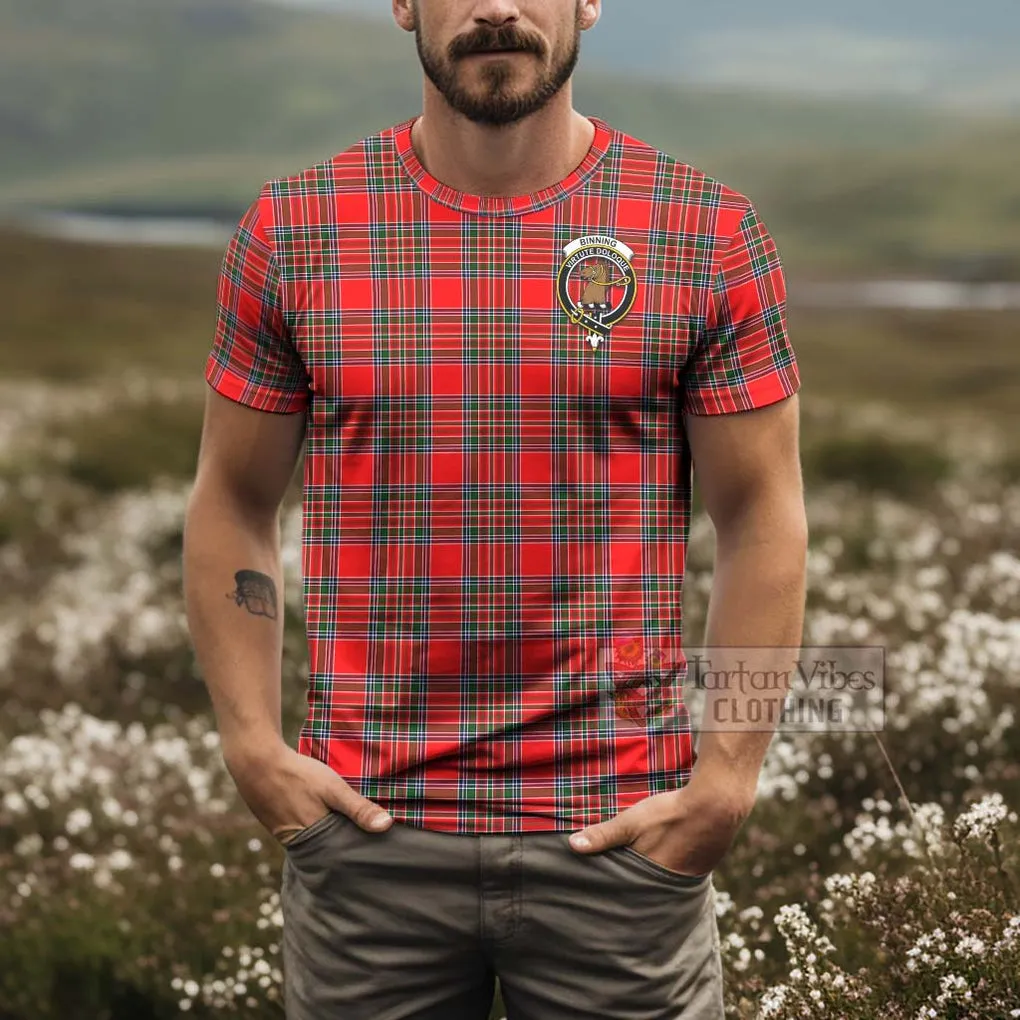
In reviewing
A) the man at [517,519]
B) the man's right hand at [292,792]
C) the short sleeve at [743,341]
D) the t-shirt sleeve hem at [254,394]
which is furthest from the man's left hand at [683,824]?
the t-shirt sleeve hem at [254,394]

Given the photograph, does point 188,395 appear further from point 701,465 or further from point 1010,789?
point 701,465

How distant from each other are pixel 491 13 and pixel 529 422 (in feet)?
2.81

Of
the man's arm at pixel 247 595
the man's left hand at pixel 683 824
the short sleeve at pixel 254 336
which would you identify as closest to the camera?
the man's left hand at pixel 683 824

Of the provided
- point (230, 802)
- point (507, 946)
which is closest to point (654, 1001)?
point (507, 946)

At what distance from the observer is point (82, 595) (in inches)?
512

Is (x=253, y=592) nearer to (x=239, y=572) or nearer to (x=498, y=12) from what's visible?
(x=239, y=572)

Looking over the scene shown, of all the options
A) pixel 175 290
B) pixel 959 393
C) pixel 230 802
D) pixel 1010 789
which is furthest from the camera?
pixel 175 290

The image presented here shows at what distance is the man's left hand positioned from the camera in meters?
3.22

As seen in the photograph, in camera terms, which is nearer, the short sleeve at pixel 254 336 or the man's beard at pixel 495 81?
the man's beard at pixel 495 81

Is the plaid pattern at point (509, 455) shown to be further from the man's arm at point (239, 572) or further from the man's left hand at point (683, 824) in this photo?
the man's arm at point (239, 572)

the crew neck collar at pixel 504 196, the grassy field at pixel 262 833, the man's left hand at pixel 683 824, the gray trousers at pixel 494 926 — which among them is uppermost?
the crew neck collar at pixel 504 196

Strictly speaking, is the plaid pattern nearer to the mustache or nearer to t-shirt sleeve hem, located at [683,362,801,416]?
t-shirt sleeve hem, located at [683,362,801,416]

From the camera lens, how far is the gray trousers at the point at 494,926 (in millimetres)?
3223

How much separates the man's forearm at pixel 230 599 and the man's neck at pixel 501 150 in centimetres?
97
